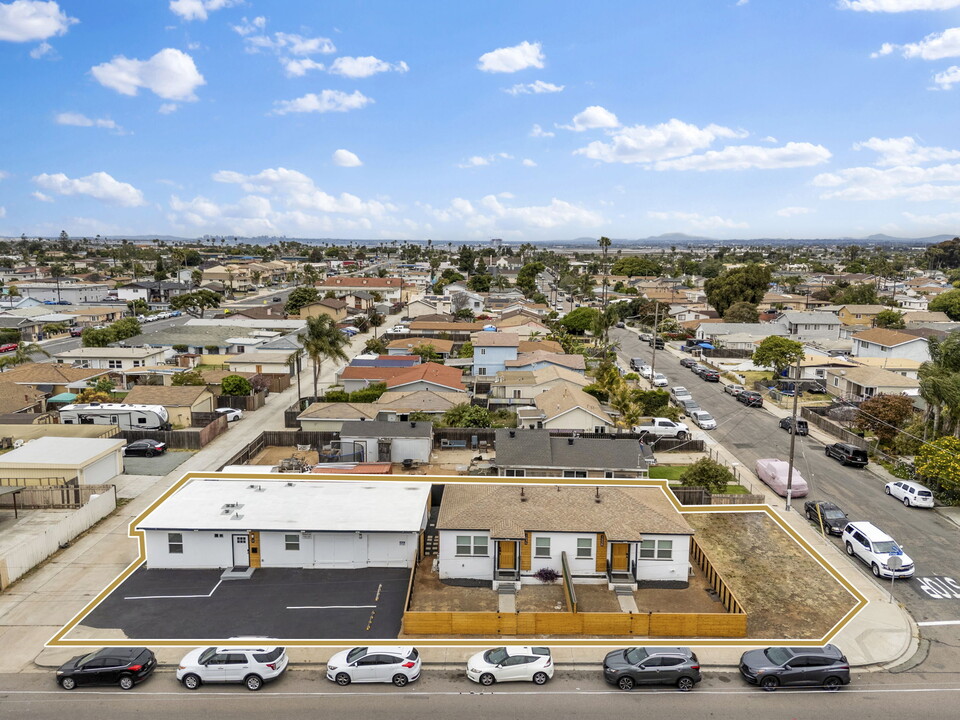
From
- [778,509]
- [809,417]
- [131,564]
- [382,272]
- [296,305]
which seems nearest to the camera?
[131,564]

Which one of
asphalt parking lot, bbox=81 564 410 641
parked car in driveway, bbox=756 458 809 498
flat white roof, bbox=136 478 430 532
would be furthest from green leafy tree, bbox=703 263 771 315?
asphalt parking lot, bbox=81 564 410 641

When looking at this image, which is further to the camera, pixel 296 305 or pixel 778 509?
pixel 296 305

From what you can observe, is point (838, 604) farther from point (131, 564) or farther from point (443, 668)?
point (131, 564)

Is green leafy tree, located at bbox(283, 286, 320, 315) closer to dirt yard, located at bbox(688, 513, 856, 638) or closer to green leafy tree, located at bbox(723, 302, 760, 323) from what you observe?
green leafy tree, located at bbox(723, 302, 760, 323)

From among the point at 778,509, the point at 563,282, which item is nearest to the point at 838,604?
the point at 778,509

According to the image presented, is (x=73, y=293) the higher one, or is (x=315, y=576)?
(x=73, y=293)

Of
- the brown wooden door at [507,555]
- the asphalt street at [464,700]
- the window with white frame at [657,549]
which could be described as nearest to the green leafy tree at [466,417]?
the brown wooden door at [507,555]

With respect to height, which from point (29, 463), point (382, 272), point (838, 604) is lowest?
point (838, 604)

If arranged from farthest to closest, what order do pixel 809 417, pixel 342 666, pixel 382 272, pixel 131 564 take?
pixel 382 272 < pixel 809 417 < pixel 131 564 < pixel 342 666
